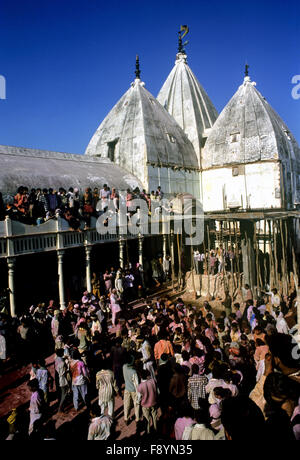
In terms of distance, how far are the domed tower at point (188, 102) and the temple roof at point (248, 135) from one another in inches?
83.9

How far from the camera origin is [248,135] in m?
29.8

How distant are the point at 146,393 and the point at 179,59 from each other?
42.6 metres

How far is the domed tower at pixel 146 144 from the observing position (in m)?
27.0

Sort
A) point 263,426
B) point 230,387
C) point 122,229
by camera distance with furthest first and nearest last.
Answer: point 122,229 → point 230,387 → point 263,426

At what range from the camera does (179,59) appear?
40.1 meters

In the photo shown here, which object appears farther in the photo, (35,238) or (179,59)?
(179,59)

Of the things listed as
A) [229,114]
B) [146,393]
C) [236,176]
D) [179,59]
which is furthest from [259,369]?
[179,59]

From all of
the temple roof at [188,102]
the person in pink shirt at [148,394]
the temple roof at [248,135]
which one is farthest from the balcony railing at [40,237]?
the temple roof at [188,102]

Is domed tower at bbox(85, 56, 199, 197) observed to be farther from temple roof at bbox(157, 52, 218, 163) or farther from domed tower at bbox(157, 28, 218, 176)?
temple roof at bbox(157, 52, 218, 163)

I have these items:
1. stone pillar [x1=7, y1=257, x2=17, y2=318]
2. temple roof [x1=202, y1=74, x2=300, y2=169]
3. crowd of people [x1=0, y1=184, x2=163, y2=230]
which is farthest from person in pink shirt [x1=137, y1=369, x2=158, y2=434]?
temple roof [x1=202, y1=74, x2=300, y2=169]

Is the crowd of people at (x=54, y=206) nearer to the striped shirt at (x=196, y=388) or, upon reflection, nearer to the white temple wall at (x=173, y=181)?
the white temple wall at (x=173, y=181)
